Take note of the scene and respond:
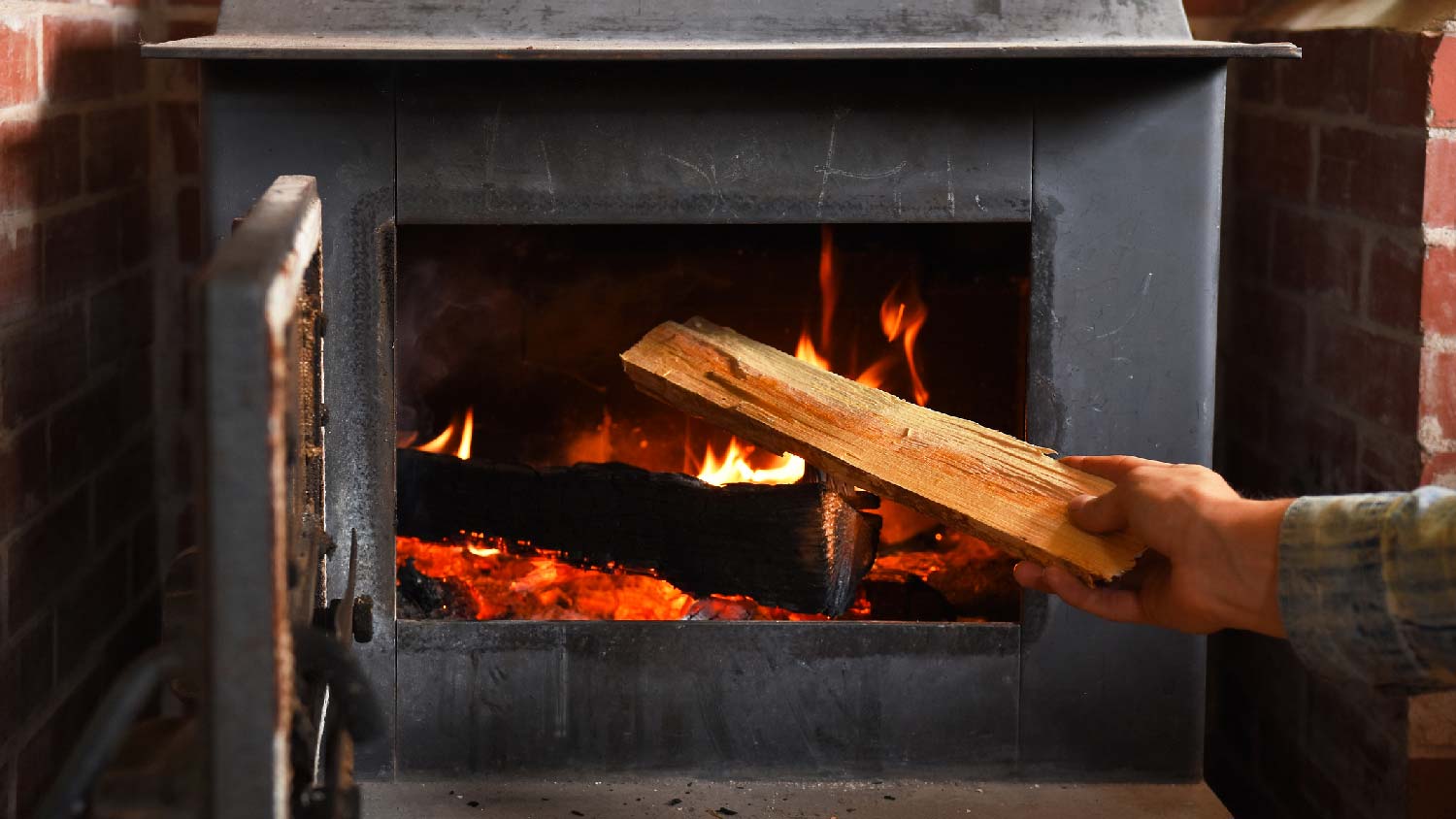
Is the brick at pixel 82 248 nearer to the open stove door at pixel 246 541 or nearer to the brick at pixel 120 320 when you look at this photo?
the brick at pixel 120 320

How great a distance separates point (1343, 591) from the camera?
44.3 inches

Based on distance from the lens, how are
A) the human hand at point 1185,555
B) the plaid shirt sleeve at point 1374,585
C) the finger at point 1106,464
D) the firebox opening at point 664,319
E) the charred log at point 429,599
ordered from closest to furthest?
the plaid shirt sleeve at point 1374,585 < the human hand at point 1185,555 < the finger at point 1106,464 < the charred log at point 429,599 < the firebox opening at point 664,319

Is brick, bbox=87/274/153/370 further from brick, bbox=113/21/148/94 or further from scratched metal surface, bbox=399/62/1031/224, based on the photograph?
scratched metal surface, bbox=399/62/1031/224

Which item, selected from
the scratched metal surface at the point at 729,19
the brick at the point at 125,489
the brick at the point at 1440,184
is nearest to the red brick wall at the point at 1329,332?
the brick at the point at 1440,184

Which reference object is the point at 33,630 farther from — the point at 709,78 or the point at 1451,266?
the point at 1451,266

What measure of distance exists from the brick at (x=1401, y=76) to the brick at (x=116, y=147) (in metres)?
1.59

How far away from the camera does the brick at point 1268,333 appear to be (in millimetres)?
2061

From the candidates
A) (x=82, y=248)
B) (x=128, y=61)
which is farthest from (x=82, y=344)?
(x=128, y=61)

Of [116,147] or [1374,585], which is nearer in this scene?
[1374,585]

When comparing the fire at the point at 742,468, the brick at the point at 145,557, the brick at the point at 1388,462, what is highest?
the brick at the point at 1388,462

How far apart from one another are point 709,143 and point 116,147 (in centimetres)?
88

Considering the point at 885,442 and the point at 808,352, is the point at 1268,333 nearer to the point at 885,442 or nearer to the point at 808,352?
the point at 808,352

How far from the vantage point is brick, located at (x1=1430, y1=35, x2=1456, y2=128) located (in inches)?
65.3

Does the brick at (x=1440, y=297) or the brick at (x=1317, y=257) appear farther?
the brick at (x=1317, y=257)
